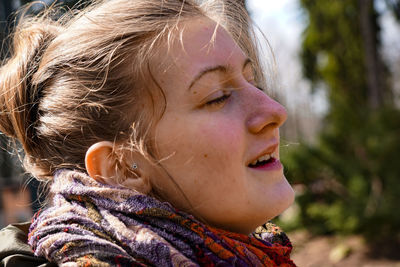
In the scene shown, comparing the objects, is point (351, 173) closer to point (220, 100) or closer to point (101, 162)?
point (220, 100)

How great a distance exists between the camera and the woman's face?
1.33m

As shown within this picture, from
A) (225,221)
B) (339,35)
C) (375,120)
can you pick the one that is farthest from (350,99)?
(225,221)

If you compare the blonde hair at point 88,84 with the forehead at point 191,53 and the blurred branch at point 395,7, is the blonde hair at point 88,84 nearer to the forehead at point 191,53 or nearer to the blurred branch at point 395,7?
the forehead at point 191,53

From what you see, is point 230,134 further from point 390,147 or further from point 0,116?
point 390,147

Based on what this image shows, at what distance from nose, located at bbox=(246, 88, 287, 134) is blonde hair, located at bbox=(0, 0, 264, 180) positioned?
0.29 meters

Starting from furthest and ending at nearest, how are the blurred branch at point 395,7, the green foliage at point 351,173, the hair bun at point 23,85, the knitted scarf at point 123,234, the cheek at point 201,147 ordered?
the blurred branch at point 395,7 < the green foliage at point 351,173 < the hair bun at point 23,85 < the cheek at point 201,147 < the knitted scarf at point 123,234

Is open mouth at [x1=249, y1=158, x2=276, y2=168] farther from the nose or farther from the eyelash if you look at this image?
the eyelash

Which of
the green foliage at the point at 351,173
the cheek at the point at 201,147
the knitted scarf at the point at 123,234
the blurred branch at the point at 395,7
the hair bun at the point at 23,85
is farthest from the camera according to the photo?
the blurred branch at the point at 395,7

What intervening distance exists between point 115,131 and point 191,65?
0.31 m

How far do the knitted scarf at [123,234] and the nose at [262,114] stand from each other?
339 mm

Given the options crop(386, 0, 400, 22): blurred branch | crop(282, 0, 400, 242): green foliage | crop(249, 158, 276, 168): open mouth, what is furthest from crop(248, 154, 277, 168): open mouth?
crop(386, 0, 400, 22): blurred branch

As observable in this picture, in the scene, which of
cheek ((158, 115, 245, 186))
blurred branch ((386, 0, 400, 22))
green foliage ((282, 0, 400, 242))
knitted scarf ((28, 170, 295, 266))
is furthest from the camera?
blurred branch ((386, 0, 400, 22))

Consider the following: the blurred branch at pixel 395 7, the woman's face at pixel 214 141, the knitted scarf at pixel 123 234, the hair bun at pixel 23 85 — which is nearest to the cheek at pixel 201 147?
the woman's face at pixel 214 141

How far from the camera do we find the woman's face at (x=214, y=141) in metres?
1.33
